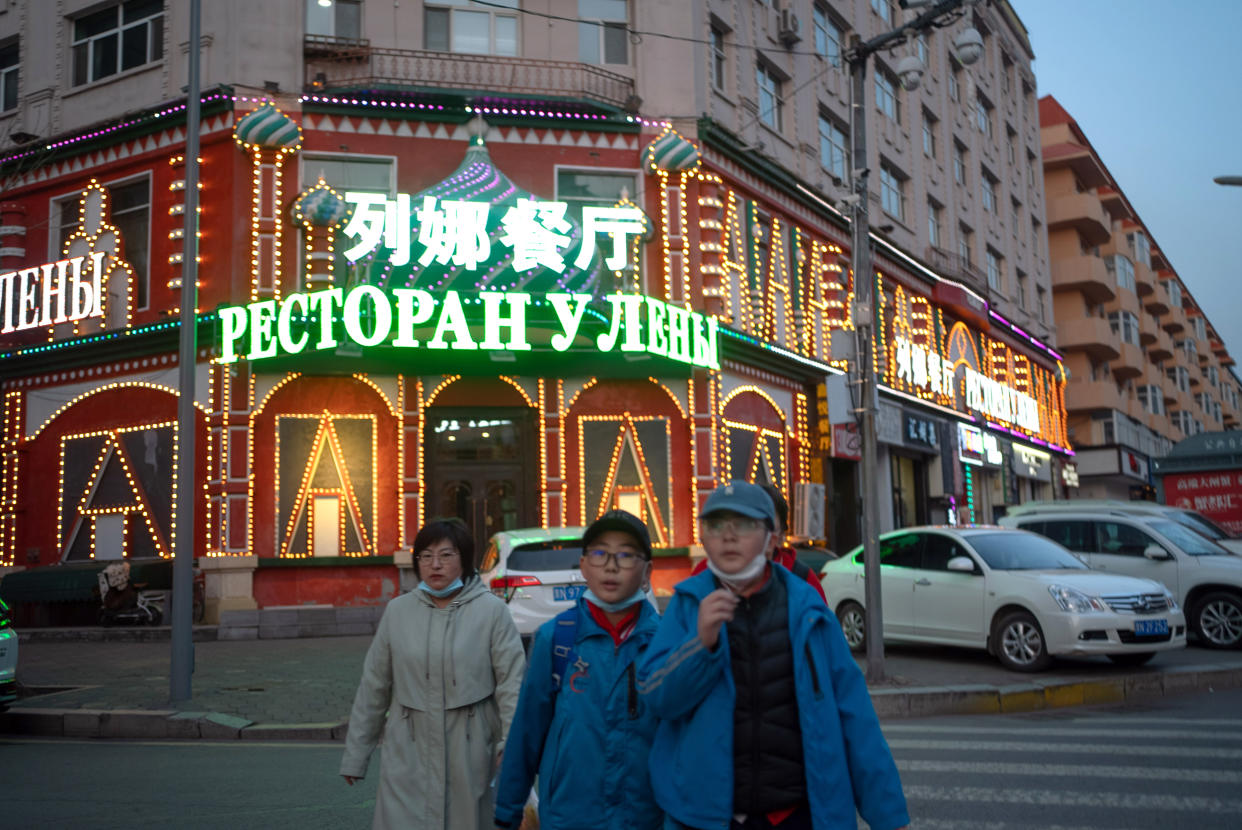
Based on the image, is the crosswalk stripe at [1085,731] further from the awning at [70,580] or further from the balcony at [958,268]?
the balcony at [958,268]

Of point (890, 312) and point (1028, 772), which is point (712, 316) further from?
point (1028, 772)

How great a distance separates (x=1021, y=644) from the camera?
12.8 metres

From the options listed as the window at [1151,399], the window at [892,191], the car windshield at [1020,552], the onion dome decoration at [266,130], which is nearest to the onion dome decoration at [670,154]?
the onion dome decoration at [266,130]

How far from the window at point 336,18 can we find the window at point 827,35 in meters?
12.3

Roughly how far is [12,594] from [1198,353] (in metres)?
84.5

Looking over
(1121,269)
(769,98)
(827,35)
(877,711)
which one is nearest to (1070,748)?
(877,711)

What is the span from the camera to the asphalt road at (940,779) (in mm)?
6699

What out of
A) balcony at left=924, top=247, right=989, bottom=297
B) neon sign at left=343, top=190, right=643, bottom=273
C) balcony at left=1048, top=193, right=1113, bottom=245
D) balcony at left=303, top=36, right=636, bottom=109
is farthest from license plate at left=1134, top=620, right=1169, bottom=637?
balcony at left=1048, top=193, right=1113, bottom=245

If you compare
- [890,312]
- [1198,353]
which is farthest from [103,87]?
[1198,353]

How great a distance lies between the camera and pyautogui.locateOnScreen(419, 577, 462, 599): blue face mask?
15.5ft

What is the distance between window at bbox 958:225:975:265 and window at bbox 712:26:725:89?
16129mm

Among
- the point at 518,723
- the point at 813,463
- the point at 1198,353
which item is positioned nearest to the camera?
the point at 518,723

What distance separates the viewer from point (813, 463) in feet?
86.2

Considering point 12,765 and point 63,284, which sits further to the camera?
point 63,284
